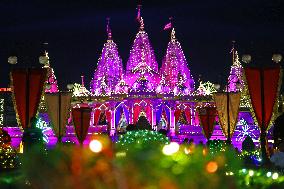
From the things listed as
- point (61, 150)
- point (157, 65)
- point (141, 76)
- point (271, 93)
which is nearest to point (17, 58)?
point (271, 93)

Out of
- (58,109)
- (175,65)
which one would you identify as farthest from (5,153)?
(175,65)

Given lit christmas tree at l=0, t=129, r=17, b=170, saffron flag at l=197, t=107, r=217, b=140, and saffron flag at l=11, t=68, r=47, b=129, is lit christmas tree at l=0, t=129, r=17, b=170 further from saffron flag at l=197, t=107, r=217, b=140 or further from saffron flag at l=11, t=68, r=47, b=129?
saffron flag at l=197, t=107, r=217, b=140

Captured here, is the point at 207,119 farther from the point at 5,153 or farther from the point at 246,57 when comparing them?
the point at 5,153

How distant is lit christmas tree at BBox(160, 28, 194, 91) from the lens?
5219 cm

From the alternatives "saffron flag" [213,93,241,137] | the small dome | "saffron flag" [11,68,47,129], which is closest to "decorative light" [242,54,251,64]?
"saffron flag" [213,93,241,137]

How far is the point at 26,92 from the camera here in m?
15.1

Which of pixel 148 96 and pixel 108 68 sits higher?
pixel 108 68

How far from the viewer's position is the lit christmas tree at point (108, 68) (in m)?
50.0

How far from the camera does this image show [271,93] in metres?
16.3

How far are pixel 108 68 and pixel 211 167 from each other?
4884 centimetres

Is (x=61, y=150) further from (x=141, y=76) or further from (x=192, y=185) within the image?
(x=141, y=76)

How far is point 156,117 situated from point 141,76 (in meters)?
7.45

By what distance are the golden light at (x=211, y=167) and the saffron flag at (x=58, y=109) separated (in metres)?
16.1

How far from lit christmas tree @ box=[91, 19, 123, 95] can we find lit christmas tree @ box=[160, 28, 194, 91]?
15.8 feet
